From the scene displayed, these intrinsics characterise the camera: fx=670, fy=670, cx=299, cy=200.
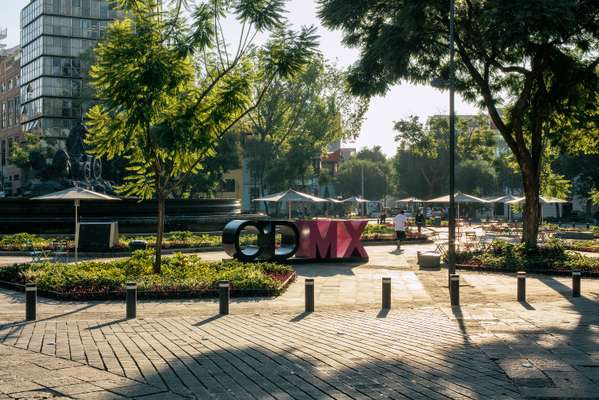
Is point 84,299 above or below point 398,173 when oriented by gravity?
below

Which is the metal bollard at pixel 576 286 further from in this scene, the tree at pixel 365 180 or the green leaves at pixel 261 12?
the tree at pixel 365 180

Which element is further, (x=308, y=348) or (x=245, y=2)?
(x=245, y=2)

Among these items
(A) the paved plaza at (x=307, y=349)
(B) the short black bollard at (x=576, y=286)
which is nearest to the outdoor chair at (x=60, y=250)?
(A) the paved plaza at (x=307, y=349)

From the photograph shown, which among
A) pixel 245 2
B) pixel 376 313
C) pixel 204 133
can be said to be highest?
pixel 245 2

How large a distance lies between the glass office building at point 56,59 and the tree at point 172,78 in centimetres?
6592

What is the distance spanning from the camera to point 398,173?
3115 inches

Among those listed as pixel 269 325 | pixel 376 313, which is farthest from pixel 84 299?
pixel 376 313

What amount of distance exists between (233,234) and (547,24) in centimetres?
1003

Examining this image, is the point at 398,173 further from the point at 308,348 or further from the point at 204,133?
the point at 308,348

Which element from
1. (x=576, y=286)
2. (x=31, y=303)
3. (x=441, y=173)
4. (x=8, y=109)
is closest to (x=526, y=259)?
(x=576, y=286)

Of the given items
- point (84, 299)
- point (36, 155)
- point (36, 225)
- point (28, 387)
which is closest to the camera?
point (28, 387)

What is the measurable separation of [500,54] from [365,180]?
7062 centimetres

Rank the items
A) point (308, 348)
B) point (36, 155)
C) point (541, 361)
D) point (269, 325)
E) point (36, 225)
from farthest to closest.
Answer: point (36, 155) < point (36, 225) < point (269, 325) < point (308, 348) < point (541, 361)

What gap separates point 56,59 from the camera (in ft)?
261
